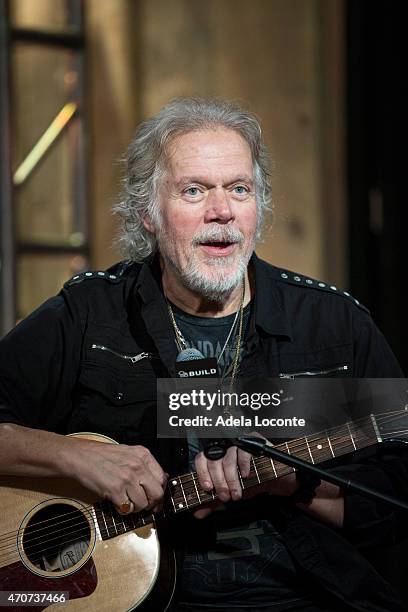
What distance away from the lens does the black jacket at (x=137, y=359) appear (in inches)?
87.6

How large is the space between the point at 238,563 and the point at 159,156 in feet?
3.11

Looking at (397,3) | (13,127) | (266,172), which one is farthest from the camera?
(13,127)

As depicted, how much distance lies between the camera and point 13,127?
4082mm

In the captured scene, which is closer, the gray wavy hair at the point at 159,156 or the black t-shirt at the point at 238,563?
the black t-shirt at the point at 238,563

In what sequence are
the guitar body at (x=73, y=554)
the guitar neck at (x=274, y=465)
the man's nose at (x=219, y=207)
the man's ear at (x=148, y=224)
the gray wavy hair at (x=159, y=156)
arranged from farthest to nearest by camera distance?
the man's ear at (x=148, y=224) → the gray wavy hair at (x=159, y=156) → the man's nose at (x=219, y=207) → the guitar body at (x=73, y=554) → the guitar neck at (x=274, y=465)

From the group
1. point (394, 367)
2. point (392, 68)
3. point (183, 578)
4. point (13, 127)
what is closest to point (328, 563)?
point (183, 578)

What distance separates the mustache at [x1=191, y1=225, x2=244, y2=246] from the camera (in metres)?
2.23

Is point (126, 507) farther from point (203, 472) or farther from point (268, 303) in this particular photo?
point (268, 303)

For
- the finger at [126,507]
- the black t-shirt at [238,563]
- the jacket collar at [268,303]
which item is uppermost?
the jacket collar at [268,303]

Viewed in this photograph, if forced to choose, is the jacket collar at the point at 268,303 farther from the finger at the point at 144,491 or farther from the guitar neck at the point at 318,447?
the finger at the point at 144,491

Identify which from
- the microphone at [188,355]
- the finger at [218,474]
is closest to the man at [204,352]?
the finger at [218,474]

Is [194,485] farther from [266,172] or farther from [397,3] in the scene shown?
[397,3]

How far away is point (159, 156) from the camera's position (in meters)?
2.36

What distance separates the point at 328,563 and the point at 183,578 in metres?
0.31
